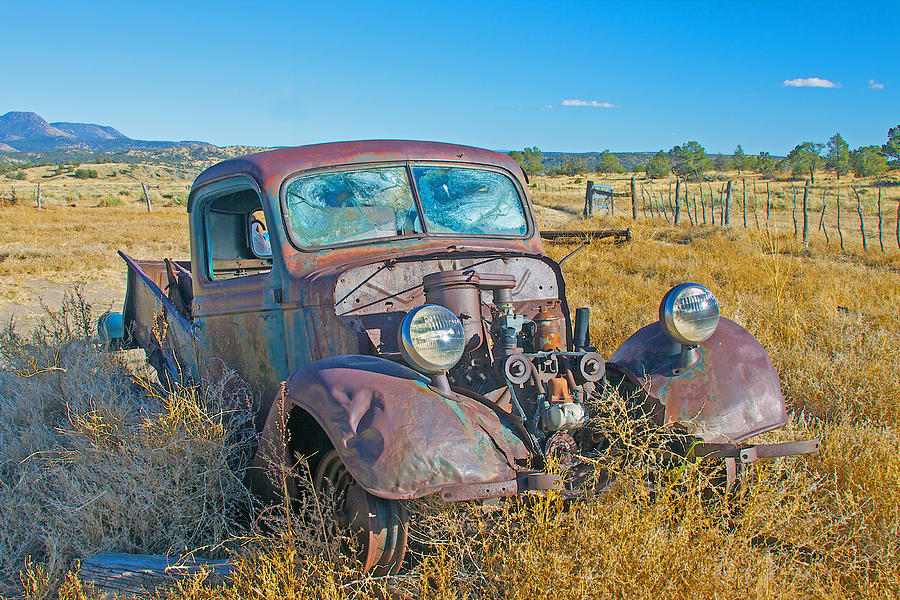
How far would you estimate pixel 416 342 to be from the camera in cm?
250

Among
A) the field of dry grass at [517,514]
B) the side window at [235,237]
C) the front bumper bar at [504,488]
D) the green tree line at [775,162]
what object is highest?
the green tree line at [775,162]

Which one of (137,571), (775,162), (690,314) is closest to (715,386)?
(690,314)

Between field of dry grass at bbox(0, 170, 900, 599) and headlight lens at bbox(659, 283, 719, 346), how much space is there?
1.97 feet

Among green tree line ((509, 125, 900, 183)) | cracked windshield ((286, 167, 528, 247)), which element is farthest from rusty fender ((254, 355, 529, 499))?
green tree line ((509, 125, 900, 183))

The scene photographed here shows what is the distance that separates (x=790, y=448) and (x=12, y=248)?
16171mm

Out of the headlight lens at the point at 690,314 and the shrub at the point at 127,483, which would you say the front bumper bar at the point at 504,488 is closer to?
the headlight lens at the point at 690,314

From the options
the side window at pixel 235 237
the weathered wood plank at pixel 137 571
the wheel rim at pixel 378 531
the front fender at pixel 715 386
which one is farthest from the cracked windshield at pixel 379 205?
the weathered wood plank at pixel 137 571

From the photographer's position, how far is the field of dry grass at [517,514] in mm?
2365

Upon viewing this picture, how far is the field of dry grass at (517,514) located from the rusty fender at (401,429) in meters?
0.25

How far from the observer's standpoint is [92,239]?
56.0ft

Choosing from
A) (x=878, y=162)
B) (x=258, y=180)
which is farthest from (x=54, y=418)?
(x=878, y=162)

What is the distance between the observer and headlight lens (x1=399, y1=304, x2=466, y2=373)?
8.20ft

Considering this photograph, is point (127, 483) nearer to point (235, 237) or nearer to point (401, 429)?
point (401, 429)

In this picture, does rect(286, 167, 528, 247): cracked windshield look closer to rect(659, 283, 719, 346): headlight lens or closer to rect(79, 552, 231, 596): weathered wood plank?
rect(659, 283, 719, 346): headlight lens
